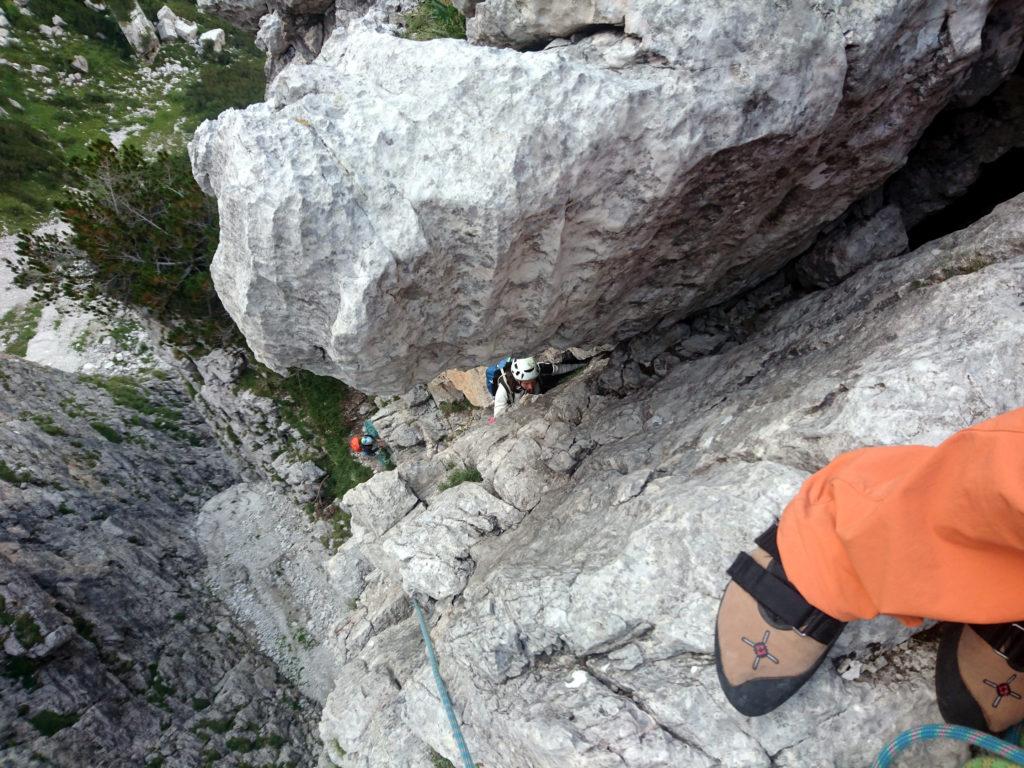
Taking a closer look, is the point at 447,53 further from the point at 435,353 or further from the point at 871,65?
the point at 871,65

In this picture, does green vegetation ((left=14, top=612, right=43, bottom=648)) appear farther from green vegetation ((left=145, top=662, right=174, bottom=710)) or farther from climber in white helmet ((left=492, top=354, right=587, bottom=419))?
climber in white helmet ((left=492, top=354, right=587, bottom=419))

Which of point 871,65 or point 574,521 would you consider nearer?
point 871,65

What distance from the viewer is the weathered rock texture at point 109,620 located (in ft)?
34.5

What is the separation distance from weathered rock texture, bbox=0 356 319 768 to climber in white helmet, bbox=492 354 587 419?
10.0 meters

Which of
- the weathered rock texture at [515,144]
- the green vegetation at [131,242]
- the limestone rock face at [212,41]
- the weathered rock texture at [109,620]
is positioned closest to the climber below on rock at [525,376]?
the weathered rock texture at [515,144]

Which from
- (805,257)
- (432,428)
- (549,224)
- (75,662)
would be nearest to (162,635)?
(75,662)

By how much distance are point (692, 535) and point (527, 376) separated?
22.1 ft

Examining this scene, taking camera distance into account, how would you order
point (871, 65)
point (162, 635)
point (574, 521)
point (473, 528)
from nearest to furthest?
point (871, 65) → point (574, 521) → point (473, 528) → point (162, 635)

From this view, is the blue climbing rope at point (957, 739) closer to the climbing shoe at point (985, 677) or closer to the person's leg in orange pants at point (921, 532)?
the climbing shoe at point (985, 677)

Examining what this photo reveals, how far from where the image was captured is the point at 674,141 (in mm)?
4199

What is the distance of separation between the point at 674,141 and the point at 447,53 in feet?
7.00

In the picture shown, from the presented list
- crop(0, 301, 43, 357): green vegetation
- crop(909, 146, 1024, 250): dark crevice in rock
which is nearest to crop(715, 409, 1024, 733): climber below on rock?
crop(909, 146, 1024, 250): dark crevice in rock

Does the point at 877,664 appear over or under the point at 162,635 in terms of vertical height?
over

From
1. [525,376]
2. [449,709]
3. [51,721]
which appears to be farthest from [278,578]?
[449,709]
